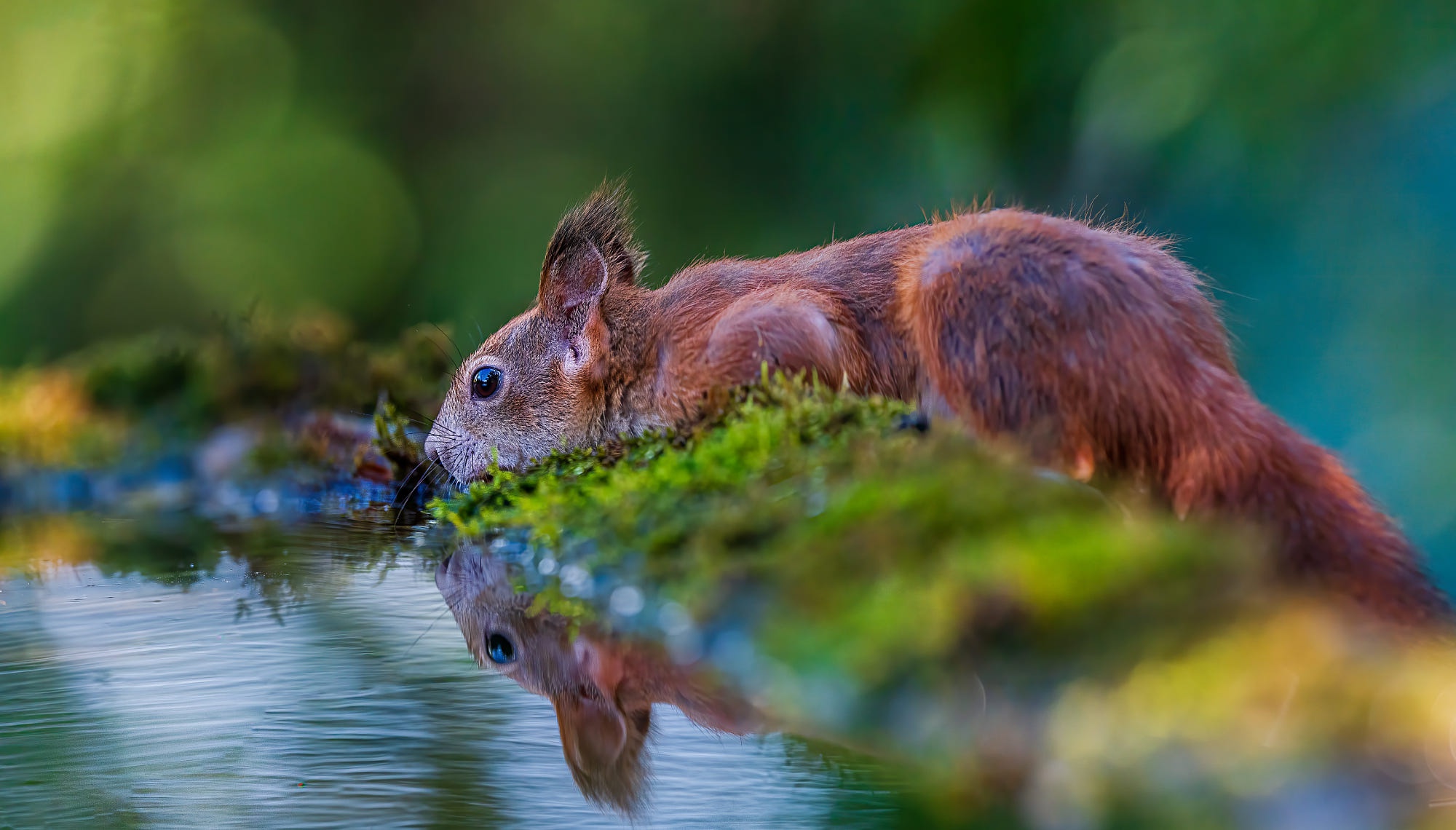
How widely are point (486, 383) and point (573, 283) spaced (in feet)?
1.83

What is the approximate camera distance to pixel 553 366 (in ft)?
17.0

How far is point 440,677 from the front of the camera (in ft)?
9.95

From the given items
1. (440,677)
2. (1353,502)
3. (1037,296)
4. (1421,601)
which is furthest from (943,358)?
(440,677)

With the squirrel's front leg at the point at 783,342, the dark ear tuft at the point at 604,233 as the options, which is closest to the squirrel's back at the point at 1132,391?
the squirrel's front leg at the point at 783,342

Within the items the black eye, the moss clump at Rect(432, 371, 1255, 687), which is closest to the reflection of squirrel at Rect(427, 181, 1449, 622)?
the moss clump at Rect(432, 371, 1255, 687)

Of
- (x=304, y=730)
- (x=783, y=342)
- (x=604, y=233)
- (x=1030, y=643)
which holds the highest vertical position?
(x=604, y=233)

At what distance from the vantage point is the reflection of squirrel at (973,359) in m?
3.39

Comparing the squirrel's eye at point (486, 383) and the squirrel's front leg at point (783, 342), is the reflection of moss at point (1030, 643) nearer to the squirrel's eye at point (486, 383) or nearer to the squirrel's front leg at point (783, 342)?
the squirrel's front leg at point (783, 342)

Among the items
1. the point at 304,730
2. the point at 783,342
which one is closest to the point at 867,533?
the point at 304,730

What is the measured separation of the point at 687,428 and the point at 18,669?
218cm

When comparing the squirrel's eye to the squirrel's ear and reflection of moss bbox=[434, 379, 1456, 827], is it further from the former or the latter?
reflection of moss bbox=[434, 379, 1456, 827]

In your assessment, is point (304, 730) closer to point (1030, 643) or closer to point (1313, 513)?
point (1030, 643)

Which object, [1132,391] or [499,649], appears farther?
[1132,391]

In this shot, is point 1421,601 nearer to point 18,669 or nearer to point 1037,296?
point 1037,296
